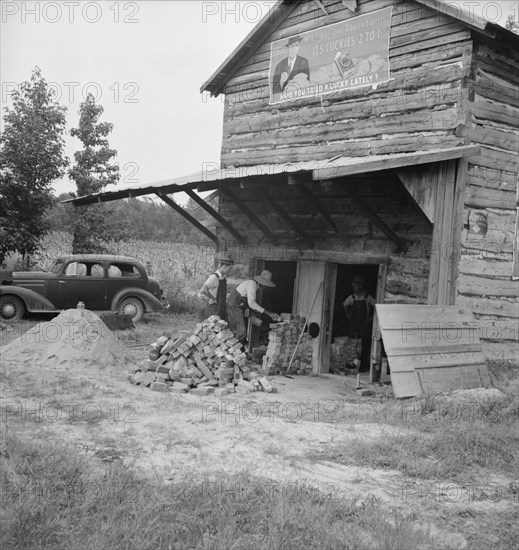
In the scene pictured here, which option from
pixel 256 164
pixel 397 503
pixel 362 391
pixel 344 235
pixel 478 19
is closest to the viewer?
pixel 397 503

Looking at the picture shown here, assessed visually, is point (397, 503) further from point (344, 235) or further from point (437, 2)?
point (437, 2)

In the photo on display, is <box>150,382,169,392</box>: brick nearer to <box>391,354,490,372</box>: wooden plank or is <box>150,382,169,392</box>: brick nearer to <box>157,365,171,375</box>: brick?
<box>157,365,171,375</box>: brick

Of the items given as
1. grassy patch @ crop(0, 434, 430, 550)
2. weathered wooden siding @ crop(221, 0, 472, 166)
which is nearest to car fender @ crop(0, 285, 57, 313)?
weathered wooden siding @ crop(221, 0, 472, 166)

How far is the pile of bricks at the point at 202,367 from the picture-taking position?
8703mm

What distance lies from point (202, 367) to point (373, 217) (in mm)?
3505

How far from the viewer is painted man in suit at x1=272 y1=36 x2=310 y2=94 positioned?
11.2 metres

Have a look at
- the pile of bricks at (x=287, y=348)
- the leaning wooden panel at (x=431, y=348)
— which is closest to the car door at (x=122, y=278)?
the pile of bricks at (x=287, y=348)

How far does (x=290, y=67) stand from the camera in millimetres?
11445

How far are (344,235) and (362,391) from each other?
288 cm

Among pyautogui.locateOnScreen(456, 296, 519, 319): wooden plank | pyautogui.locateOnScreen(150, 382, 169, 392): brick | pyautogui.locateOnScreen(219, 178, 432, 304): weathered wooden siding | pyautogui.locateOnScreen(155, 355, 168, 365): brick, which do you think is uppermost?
pyautogui.locateOnScreen(219, 178, 432, 304): weathered wooden siding

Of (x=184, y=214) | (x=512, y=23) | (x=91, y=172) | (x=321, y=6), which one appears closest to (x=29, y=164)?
(x=91, y=172)

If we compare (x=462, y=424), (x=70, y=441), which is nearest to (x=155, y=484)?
(x=70, y=441)

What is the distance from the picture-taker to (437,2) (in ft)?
29.3

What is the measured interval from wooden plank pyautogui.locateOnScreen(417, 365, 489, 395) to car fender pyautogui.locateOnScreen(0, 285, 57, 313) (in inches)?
408
